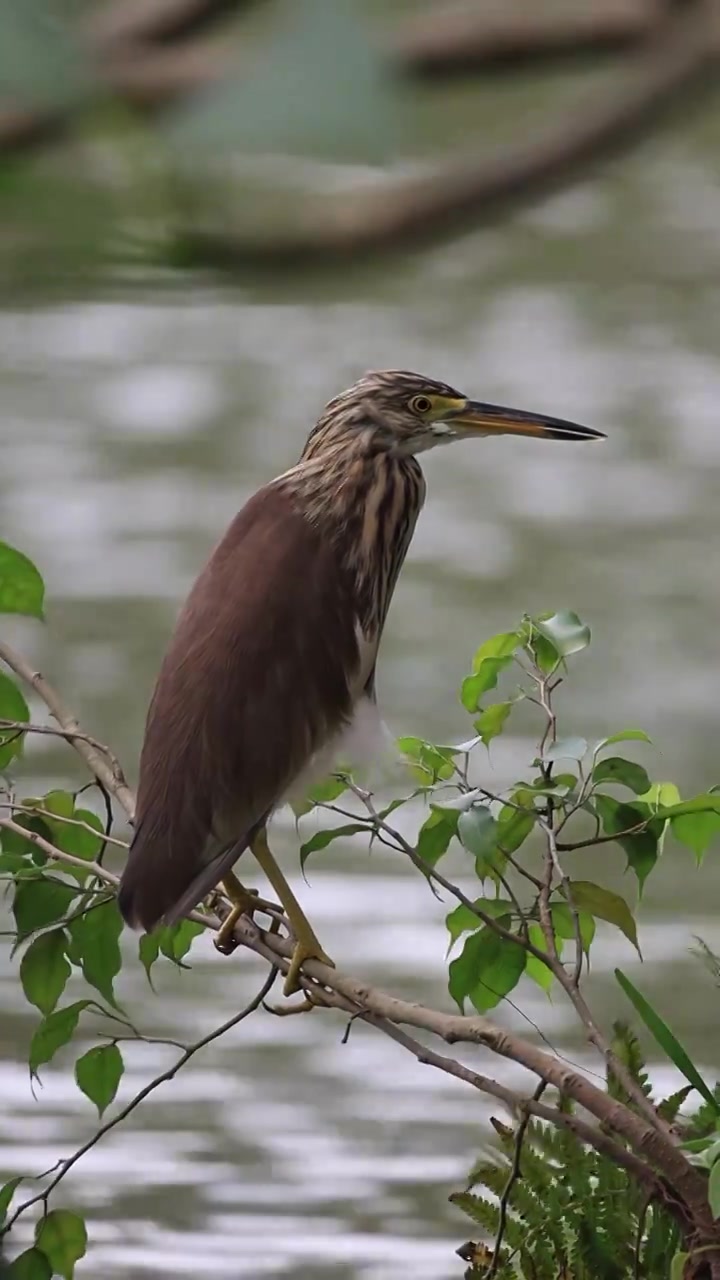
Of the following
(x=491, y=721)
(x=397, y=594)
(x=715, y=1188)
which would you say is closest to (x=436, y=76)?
(x=715, y=1188)

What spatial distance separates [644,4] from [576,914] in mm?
845

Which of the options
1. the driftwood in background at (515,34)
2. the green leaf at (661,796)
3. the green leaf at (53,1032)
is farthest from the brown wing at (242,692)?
the driftwood in background at (515,34)

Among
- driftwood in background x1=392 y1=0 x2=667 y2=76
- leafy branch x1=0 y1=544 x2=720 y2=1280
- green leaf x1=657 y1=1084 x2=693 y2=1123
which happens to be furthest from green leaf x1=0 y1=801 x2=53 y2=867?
driftwood in background x1=392 y1=0 x2=667 y2=76

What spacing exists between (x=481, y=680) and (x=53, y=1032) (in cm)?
38

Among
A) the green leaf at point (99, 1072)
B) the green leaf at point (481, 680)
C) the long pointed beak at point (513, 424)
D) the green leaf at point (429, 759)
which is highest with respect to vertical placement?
the long pointed beak at point (513, 424)

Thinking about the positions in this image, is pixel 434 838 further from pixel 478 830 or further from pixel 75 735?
pixel 75 735

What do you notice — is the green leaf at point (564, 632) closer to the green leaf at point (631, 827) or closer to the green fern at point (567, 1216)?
the green leaf at point (631, 827)

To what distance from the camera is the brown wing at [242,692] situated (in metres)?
→ 1.30

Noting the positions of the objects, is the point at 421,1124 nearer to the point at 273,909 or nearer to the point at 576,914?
the point at 273,909

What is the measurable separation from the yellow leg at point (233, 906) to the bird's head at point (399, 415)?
374 millimetres

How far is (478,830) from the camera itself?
0.98m

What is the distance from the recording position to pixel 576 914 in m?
1.09

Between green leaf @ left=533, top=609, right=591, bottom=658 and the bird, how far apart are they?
270 mm

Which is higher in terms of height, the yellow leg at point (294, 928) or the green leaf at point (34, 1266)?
the yellow leg at point (294, 928)
